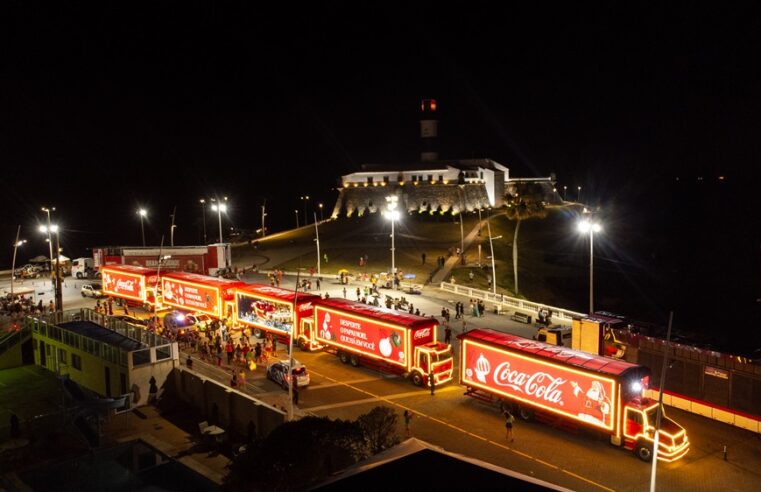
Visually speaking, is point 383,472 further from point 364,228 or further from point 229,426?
point 364,228

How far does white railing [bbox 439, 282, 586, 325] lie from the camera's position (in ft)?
138

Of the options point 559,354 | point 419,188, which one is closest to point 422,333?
point 559,354

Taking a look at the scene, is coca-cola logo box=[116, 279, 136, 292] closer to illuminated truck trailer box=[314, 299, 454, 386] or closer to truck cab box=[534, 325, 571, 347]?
illuminated truck trailer box=[314, 299, 454, 386]

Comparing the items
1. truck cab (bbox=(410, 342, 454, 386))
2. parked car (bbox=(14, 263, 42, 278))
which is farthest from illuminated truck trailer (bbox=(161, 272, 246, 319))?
parked car (bbox=(14, 263, 42, 278))

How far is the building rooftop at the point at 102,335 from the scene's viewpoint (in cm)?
2930

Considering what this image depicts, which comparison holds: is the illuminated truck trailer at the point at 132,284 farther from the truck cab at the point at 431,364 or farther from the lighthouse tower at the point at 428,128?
the lighthouse tower at the point at 428,128

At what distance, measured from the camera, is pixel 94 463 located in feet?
70.7

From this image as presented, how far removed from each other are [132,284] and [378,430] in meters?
35.9

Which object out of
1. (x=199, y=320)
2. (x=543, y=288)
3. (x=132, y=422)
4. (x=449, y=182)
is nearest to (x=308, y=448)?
(x=132, y=422)

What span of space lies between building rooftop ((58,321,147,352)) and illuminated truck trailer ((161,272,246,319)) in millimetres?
6868

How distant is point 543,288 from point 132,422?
50.8 meters

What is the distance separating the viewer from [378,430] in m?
15.6

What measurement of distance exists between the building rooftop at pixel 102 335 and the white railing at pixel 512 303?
26.3 metres

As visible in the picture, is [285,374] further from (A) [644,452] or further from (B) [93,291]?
(B) [93,291]
